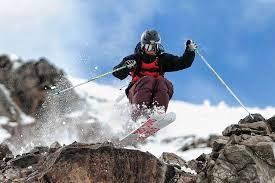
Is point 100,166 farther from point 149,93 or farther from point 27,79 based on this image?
point 27,79

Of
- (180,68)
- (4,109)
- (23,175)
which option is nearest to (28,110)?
(4,109)

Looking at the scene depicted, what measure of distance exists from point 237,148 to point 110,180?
7.49ft

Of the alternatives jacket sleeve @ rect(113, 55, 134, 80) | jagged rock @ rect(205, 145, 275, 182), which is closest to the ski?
jacket sleeve @ rect(113, 55, 134, 80)

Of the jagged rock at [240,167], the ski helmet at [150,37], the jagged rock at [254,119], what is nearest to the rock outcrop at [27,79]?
the ski helmet at [150,37]

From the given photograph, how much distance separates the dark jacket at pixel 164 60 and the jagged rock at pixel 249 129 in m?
4.48

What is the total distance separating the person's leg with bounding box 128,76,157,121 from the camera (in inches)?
560

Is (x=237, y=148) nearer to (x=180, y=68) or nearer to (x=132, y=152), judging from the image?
(x=132, y=152)

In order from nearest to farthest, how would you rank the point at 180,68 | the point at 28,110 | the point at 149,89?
1. the point at 149,89
2. the point at 180,68
3. the point at 28,110

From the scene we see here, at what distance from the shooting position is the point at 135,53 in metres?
15.0

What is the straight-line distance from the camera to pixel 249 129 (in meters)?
10.6

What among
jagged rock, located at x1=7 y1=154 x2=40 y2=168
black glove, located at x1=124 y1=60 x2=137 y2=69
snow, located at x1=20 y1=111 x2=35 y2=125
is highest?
snow, located at x1=20 y1=111 x2=35 y2=125

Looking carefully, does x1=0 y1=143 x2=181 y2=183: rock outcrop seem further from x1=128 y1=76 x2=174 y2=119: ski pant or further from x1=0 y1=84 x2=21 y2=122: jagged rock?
x1=0 y1=84 x2=21 y2=122: jagged rock

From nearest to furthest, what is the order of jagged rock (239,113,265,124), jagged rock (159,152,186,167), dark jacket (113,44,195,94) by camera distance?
jagged rock (159,152,186,167), jagged rock (239,113,265,124), dark jacket (113,44,195,94)

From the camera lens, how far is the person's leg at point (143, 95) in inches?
560
